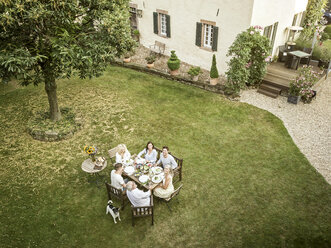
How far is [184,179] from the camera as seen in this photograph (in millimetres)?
9133

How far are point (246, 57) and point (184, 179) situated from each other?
7395 mm

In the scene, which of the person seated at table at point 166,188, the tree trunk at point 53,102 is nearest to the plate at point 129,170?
the person seated at table at point 166,188

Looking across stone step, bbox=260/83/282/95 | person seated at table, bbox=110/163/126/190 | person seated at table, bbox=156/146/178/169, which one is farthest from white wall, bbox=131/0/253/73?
person seated at table, bbox=110/163/126/190

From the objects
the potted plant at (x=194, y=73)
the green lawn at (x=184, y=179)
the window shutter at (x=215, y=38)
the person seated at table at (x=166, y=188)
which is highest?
the window shutter at (x=215, y=38)

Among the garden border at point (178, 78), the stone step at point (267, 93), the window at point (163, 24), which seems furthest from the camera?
the window at point (163, 24)

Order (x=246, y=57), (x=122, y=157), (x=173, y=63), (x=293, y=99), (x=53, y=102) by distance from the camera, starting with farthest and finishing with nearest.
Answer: (x=173, y=63), (x=293, y=99), (x=246, y=57), (x=53, y=102), (x=122, y=157)

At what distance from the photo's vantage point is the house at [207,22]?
45.3 ft

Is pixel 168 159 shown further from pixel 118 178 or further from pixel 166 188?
pixel 118 178

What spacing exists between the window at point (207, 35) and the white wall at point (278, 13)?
2279 millimetres

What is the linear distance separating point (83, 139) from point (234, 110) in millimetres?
7561

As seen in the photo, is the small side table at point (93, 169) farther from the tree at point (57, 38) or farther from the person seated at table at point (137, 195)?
the tree at point (57, 38)

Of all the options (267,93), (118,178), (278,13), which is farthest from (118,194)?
(278,13)

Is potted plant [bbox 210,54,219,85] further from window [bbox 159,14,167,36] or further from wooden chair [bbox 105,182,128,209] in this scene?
wooden chair [bbox 105,182,128,209]

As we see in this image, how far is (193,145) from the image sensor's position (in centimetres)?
1069
